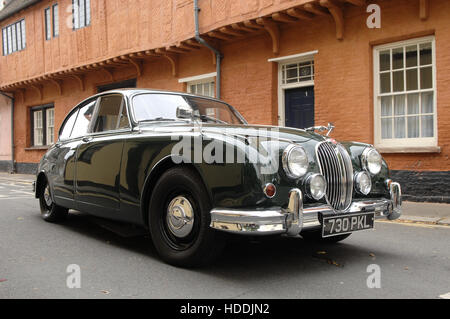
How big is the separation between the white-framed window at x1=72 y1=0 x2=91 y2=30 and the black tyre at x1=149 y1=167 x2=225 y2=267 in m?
15.0

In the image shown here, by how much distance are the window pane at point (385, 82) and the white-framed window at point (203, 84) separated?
497 centimetres

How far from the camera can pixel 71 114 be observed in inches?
236

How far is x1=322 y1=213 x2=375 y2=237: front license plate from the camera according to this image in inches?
133

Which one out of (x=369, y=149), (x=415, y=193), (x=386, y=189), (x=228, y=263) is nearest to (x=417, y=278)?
(x=386, y=189)

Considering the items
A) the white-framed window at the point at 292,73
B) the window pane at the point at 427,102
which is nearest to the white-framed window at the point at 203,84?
the white-framed window at the point at 292,73

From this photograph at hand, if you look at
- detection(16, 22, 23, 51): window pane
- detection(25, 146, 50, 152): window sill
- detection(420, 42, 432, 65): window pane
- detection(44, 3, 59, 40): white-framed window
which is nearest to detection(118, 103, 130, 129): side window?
detection(420, 42, 432, 65): window pane

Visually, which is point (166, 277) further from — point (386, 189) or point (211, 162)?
point (386, 189)

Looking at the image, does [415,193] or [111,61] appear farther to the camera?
[111,61]

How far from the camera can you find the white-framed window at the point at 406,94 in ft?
29.0

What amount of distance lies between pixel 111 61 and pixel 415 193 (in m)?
11.0

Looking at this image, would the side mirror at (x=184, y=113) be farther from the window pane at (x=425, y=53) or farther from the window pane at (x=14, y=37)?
the window pane at (x=14, y=37)

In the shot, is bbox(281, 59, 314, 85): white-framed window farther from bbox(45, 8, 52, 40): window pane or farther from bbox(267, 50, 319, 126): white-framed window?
bbox(45, 8, 52, 40): window pane

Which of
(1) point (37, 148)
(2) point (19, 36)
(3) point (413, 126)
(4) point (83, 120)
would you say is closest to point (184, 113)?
(4) point (83, 120)

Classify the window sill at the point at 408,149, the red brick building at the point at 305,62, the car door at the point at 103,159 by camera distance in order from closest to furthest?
the car door at the point at 103,159 < the window sill at the point at 408,149 < the red brick building at the point at 305,62
